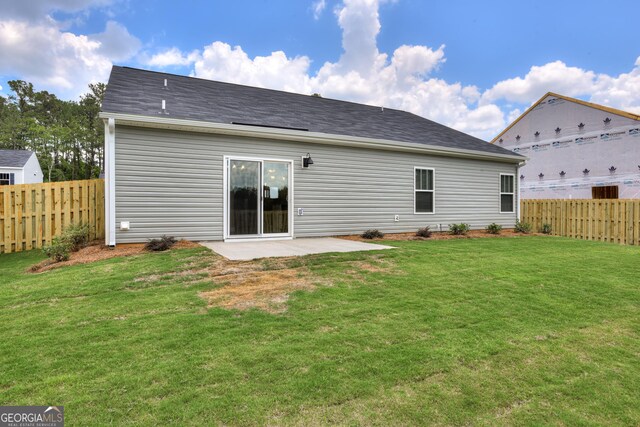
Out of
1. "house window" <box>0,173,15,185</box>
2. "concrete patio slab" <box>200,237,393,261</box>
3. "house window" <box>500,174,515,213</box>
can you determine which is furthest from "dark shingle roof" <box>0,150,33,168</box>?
"house window" <box>500,174,515,213</box>

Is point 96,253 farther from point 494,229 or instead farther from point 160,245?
point 494,229

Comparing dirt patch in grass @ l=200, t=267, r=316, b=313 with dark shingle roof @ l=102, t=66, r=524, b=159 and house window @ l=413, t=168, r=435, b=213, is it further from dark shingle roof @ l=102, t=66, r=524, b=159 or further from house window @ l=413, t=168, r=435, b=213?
house window @ l=413, t=168, r=435, b=213

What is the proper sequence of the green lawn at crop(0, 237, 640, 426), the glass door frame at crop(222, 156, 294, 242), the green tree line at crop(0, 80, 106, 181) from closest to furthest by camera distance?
the green lawn at crop(0, 237, 640, 426) < the glass door frame at crop(222, 156, 294, 242) < the green tree line at crop(0, 80, 106, 181)

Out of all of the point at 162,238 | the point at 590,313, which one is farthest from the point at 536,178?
the point at 162,238

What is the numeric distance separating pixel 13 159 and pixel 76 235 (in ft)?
67.6

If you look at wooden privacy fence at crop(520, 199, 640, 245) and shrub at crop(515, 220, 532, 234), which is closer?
wooden privacy fence at crop(520, 199, 640, 245)

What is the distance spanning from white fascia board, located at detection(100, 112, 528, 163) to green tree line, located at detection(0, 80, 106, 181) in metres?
28.7

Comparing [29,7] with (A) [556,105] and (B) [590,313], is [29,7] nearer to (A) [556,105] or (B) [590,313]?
(B) [590,313]

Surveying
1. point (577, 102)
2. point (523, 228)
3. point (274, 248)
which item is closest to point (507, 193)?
point (523, 228)

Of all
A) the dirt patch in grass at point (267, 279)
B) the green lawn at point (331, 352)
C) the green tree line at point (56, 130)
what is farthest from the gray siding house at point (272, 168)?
the green tree line at point (56, 130)

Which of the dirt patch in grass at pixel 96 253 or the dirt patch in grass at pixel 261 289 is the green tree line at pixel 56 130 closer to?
the dirt patch in grass at pixel 96 253

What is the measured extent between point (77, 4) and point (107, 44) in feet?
9.28

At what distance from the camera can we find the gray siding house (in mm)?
7094

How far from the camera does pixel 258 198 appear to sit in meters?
8.15
